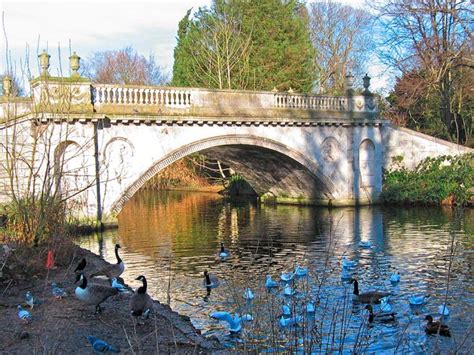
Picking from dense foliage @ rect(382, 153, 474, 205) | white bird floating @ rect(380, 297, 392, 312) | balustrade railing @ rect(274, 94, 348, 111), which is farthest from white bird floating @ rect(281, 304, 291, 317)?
dense foliage @ rect(382, 153, 474, 205)

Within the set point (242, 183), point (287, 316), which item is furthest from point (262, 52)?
point (287, 316)

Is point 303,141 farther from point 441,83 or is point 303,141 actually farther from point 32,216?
point 32,216

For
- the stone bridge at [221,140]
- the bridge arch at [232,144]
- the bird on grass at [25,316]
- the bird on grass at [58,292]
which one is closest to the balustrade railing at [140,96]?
the stone bridge at [221,140]

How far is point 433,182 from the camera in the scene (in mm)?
22328

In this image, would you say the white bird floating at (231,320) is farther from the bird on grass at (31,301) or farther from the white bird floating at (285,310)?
the bird on grass at (31,301)

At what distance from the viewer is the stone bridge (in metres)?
16.4

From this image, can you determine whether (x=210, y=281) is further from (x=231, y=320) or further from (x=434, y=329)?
(x=434, y=329)

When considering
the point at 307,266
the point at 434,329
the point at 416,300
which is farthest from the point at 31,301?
the point at 307,266

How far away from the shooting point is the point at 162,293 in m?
9.66

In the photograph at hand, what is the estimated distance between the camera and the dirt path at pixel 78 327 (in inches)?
219

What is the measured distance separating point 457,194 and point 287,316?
17.0 metres

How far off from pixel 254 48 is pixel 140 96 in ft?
45.1

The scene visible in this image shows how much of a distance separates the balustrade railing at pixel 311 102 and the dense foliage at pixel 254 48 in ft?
25.3

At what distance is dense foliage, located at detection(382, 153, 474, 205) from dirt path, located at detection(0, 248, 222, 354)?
1640 cm
